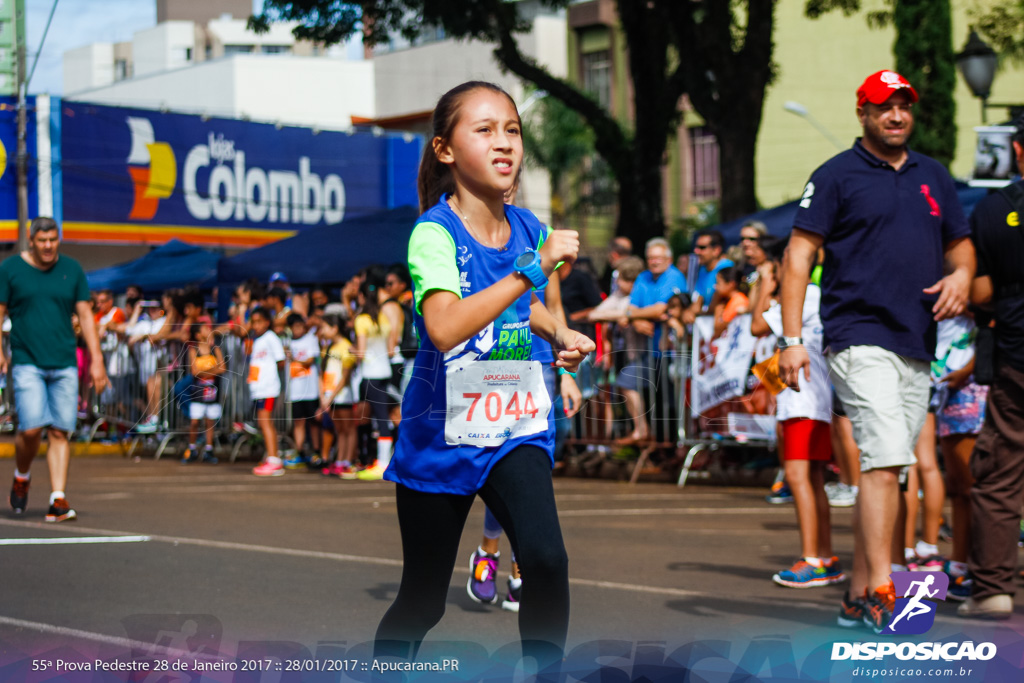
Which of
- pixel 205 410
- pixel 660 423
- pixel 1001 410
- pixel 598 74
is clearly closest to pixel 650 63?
pixel 205 410

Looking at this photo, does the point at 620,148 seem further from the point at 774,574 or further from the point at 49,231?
the point at 774,574

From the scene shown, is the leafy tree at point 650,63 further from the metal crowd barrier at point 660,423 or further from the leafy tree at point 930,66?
the metal crowd barrier at point 660,423

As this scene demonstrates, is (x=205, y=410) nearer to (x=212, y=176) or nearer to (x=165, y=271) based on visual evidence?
(x=165, y=271)

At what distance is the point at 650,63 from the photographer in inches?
779

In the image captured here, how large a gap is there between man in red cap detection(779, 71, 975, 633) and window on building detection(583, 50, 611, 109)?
39.0 m

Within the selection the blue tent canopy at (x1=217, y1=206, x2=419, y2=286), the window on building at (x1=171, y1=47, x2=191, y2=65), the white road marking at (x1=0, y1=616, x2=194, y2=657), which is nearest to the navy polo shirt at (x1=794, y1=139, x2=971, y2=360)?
the white road marking at (x1=0, y1=616, x2=194, y2=657)

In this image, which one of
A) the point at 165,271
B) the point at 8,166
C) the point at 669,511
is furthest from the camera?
the point at 8,166

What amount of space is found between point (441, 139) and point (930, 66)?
21289 mm

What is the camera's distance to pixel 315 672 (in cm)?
426

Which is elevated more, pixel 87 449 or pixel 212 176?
pixel 212 176

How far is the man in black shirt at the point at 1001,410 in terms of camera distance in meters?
5.46

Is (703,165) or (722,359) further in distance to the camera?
(703,165)

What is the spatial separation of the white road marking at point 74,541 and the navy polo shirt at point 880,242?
186 inches

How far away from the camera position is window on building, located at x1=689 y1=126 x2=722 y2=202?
4225 centimetres
